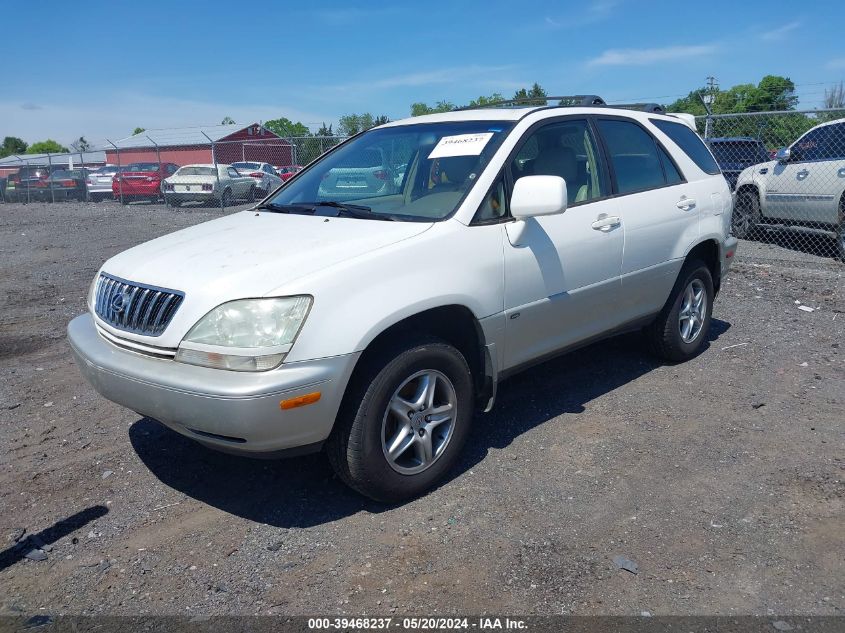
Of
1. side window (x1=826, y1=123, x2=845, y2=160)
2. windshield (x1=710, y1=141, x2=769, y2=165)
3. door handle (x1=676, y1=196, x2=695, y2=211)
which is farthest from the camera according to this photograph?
windshield (x1=710, y1=141, x2=769, y2=165)

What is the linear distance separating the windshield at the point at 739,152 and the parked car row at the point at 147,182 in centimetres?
1050

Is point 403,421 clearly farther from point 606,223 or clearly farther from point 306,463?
point 606,223

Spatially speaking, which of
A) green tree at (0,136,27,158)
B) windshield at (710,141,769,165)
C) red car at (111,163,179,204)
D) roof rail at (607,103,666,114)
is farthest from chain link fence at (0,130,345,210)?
green tree at (0,136,27,158)

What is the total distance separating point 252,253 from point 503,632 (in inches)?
77.7

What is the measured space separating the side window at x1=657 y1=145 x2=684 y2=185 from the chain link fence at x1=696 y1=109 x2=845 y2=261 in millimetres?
5323

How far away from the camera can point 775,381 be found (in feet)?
17.2

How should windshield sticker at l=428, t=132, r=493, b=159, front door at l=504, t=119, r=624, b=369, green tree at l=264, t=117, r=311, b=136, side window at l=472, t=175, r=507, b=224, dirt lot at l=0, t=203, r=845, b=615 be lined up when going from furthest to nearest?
green tree at l=264, t=117, r=311, b=136 → windshield sticker at l=428, t=132, r=493, b=159 → front door at l=504, t=119, r=624, b=369 → side window at l=472, t=175, r=507, b=224 → dirt lot at l=0, t=203, r=845, b=615

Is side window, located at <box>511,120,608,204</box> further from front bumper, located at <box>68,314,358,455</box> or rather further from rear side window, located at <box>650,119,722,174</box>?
front bumper, located at <box>68,314,358,455</box>

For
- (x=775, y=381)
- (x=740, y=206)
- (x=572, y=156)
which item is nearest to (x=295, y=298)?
(x=572, y=156)

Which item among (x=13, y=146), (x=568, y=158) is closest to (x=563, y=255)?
(x=568, y=158)

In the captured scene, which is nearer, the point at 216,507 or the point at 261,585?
the point at 261,585

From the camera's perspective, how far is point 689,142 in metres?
5.59

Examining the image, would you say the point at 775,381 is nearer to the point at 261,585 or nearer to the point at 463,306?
the point at 463,306

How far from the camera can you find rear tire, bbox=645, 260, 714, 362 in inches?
209
